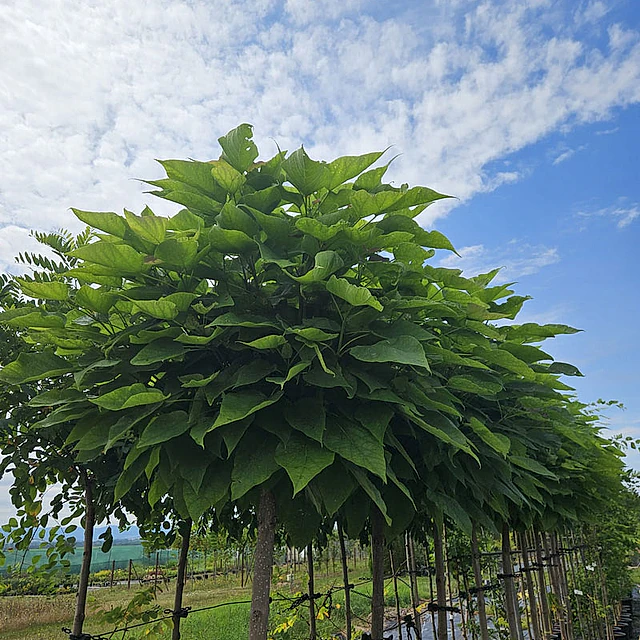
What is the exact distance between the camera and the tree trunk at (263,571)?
1.30 meters

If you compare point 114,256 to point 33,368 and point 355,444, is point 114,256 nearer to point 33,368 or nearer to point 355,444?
point 33,368

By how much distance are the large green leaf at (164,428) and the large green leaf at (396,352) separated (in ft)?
1.21

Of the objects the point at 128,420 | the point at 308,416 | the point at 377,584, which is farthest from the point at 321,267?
the point at 377,584

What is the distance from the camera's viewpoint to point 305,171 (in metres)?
1.23

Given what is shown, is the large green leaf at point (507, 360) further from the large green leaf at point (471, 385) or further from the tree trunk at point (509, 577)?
the tree trunk at point (509, 577)

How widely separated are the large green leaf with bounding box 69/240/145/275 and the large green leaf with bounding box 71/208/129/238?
40 mm

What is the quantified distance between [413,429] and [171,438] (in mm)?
579

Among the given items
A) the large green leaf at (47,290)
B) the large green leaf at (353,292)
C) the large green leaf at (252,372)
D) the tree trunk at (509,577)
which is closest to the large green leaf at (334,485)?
the large green leaf at (252,372)

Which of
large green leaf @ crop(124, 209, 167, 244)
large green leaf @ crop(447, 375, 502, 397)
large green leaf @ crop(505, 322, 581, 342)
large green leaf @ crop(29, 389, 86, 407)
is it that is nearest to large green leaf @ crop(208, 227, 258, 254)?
large green leaf @ crop(124, 209, 167, 244)

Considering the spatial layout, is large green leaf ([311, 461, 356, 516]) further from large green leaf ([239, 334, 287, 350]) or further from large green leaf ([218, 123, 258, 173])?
large green leaf ([218, 123, 258, 173])

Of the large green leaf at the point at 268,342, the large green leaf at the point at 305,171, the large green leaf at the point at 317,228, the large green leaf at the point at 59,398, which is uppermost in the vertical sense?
the large green leaf at the point at 305,171

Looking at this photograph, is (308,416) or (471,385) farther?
(471,385)

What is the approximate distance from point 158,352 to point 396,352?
486mm

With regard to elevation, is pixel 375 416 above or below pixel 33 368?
below
